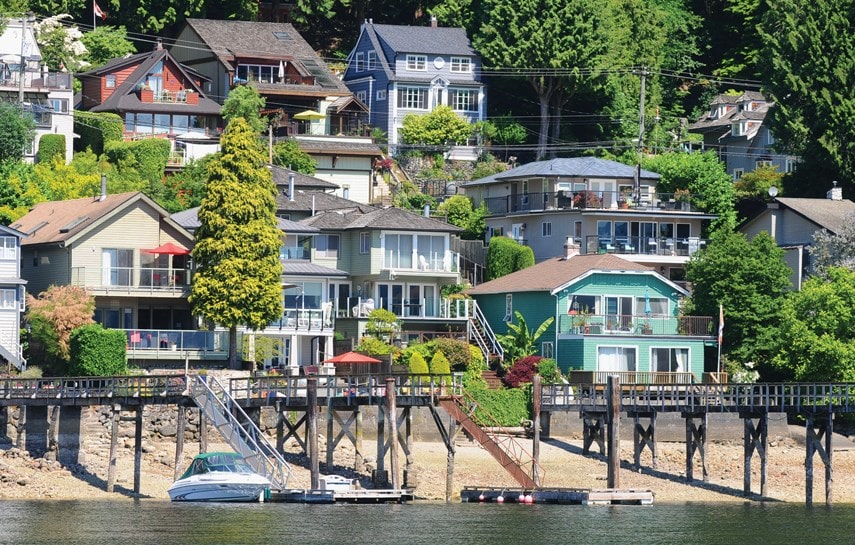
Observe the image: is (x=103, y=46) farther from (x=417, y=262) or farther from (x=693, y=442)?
(x=693, y=442)

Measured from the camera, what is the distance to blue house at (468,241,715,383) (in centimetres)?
8625

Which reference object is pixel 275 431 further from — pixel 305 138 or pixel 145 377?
pixel 305 138

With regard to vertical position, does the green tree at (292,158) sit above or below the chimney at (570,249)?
above

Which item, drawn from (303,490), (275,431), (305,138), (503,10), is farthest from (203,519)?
(503,10)

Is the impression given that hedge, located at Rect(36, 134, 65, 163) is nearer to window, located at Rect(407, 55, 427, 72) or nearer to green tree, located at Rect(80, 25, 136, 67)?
green tree, located at Rect(80, 25, 136, 67)

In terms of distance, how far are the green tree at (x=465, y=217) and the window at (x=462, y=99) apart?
57.4ft

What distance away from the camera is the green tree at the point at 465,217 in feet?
344

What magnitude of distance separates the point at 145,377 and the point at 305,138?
47.2 m

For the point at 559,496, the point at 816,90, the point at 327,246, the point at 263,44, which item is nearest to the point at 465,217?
the point at 327,246

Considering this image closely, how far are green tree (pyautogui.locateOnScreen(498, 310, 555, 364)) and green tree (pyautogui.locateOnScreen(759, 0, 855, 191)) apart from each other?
25.0 meters

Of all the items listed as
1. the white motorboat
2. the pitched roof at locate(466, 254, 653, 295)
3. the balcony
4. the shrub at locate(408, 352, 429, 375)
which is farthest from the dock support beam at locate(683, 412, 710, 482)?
the balcony

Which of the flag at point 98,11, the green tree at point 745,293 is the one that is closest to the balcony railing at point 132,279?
the green tree at point 745,293

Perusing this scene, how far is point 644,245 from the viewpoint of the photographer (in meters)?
100

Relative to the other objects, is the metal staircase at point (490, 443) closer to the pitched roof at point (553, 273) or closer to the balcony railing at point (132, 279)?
the pitched roof at point (553, 273)
